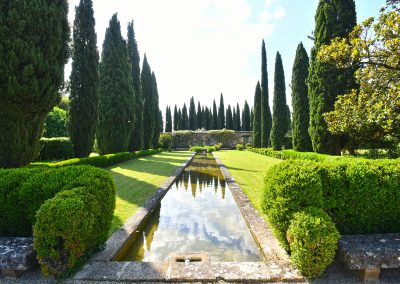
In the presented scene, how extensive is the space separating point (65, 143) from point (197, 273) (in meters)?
13.3

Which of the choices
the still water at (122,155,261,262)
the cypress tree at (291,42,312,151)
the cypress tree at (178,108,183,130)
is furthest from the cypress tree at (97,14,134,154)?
the cypress tree at (178,108,183,130)

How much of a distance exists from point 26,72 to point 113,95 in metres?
12.8

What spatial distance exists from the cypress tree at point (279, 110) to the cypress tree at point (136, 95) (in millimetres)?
13676

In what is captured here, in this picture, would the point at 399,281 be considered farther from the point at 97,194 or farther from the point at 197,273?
the point at 97,194

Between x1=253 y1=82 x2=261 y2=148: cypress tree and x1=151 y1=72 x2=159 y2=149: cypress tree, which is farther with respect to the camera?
x1=253 y1=82 x2=261 y2=148: cypress tree

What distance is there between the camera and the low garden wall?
163 feet

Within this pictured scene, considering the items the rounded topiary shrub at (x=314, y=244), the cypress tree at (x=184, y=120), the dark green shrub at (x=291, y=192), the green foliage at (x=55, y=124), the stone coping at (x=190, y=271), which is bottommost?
the stone coping at (x=190, y=271)

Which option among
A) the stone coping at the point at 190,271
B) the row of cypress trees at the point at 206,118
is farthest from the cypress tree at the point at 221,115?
the stone coping at the point at 190,271

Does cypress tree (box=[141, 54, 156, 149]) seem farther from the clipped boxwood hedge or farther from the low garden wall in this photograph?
the clipped boxwood hedge

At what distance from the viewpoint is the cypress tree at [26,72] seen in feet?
24.2

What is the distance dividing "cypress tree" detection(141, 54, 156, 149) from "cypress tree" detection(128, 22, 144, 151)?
3057 mm

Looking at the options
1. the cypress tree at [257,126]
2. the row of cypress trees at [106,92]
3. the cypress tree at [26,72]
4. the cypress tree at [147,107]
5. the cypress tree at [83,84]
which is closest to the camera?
the cypress tree at [26,72]

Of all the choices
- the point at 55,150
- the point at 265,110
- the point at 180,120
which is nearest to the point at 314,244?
the point at 55,150

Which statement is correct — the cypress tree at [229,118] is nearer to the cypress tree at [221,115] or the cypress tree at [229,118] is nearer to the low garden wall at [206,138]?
the cypress tree at [221,115]
